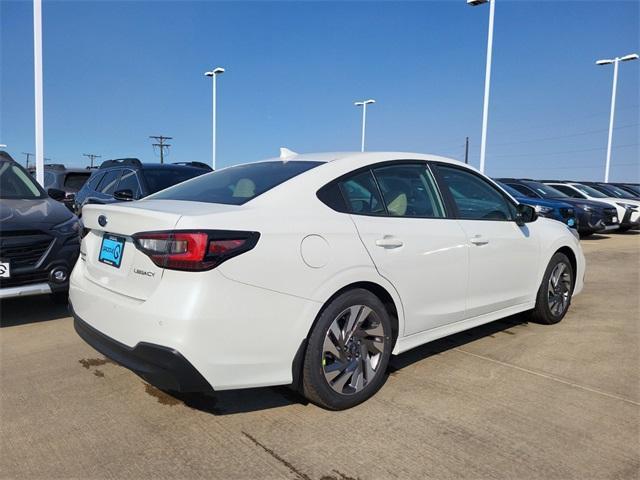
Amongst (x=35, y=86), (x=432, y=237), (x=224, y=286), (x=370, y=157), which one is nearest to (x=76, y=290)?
(x=224, y=286)

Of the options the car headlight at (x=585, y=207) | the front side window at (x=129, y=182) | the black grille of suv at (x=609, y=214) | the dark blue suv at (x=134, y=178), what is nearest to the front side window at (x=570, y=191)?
the black grille of suv at (x=609, y=214)

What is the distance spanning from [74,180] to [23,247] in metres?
7.40

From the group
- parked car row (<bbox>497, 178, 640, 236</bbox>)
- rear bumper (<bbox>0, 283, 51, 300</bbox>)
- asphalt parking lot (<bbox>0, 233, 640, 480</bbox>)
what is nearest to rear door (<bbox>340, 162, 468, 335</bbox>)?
asphalt parking lot (<bbox>0, 233, 640, 480</bbox>)

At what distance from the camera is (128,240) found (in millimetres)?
2770

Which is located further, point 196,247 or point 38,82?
point 38,82

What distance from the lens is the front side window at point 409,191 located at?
11.1 ft

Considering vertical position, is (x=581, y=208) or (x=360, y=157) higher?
(x=360, y=157)

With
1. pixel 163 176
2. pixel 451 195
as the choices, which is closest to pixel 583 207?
pixel 163 176

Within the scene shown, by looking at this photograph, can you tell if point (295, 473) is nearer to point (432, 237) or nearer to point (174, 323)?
point (174, 323)

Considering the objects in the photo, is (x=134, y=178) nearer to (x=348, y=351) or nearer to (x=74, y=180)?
(x=74, y=180)

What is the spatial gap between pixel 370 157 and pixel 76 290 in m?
2.09

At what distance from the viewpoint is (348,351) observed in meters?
2.99

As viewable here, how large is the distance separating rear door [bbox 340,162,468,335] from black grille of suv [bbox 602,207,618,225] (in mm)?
11501

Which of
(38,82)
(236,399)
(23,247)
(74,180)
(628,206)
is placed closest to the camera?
(236,399)
